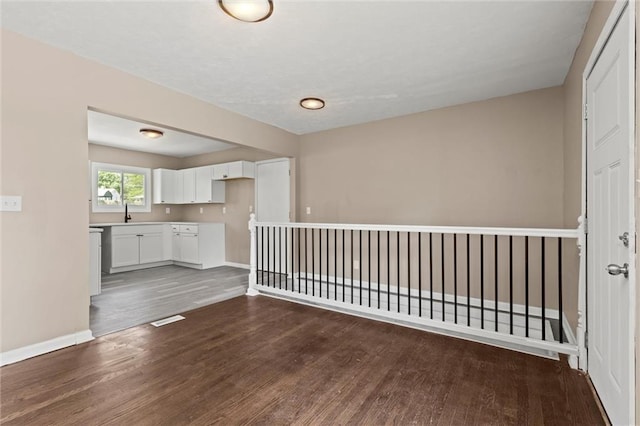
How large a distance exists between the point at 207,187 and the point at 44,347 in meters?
4.21

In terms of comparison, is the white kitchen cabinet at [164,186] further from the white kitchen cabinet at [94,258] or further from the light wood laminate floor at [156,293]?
the white kitchen cabinet at [94,258]

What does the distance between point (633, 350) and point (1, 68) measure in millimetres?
4147

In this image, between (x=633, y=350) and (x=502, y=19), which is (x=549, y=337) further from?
(x=502, y=19)

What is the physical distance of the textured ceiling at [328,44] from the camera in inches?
81.0

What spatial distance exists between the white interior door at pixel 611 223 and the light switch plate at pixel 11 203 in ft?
12.3

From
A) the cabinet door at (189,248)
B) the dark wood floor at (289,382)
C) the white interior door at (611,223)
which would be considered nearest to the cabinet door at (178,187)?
the cabinet door at (189,248)

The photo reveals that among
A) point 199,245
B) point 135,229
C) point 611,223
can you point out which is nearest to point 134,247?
point 135,229

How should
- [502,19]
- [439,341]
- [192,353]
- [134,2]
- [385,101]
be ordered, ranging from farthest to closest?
1. [385,101]
2. [439,341]
3. [192,353]
4. [502,19]
5. [134,2]

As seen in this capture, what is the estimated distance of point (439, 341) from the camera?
8.66ft

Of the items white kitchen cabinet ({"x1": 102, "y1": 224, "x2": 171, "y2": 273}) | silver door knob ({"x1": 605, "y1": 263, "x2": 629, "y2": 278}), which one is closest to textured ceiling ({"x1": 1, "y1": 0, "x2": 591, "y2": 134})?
silver door knob ({"x1": 605, "y1": 263, "x2": 629, "y2": 278})

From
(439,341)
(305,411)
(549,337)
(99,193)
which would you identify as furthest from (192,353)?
(99,193)

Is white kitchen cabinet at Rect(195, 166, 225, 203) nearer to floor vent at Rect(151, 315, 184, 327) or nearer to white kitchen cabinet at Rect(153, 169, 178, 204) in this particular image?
white kitchen cabinet at Rect(153, 169, 178, 204)

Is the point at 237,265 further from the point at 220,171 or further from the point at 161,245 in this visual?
the point at 220,171

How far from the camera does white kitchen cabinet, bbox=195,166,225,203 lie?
247 inches
